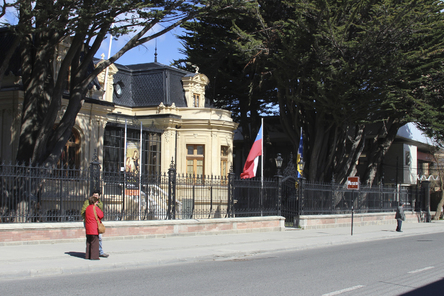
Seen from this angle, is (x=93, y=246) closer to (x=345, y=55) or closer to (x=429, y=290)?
(x=429, y=290)

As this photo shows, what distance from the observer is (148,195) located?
18812 mm

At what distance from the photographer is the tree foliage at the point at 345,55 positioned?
25.1 meters

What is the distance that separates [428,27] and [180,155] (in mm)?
15615

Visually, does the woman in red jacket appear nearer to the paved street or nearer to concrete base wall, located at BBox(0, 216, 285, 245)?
the paved street

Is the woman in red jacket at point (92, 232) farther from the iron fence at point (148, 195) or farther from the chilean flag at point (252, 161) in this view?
the chilean flag at point (252, 161)

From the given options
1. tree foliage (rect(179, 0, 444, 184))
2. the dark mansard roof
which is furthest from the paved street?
the dark mansard roof

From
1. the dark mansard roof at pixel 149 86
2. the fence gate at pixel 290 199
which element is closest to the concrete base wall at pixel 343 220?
the fence gate at pixel 290 199

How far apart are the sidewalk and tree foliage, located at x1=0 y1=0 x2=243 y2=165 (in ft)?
14.9

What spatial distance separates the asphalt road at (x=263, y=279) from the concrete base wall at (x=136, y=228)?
183 inches

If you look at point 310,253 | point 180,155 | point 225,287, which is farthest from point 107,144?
point 225,287

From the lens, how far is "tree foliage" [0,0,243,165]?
51.6 ft

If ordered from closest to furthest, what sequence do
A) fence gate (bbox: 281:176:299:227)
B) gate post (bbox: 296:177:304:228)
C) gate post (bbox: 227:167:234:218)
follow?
gate post (bbox: 227:167:234:218)
gate post (bbox: 296:177:304:228)
fence gate (bbox: 281:176:299:227)

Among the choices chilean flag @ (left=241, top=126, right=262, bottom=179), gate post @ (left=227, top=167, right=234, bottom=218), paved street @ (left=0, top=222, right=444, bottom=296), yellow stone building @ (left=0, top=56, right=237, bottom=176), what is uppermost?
yellow stone building @ (left=0, top=56, right=237, bottom=176)

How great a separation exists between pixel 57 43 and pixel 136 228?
739cm
